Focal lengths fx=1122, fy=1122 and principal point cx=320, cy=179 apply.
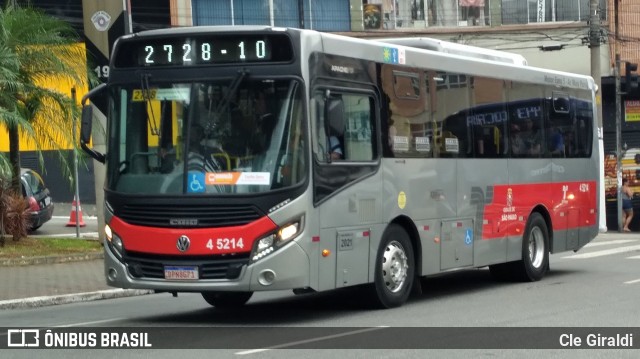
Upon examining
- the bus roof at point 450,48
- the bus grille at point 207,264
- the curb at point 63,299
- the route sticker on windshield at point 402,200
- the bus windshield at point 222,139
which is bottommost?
the curb at point 63,299

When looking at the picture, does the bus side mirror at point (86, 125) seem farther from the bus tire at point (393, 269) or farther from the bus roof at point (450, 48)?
the bus roof at point (450, 48)

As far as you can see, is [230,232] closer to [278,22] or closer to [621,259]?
[621,259]

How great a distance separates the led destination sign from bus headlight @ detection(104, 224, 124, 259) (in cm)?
195

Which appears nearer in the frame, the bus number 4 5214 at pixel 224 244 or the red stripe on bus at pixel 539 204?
the bus number 4 5214 at pixel 224 244

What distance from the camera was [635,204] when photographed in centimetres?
3959

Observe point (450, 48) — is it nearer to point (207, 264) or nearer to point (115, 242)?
point (207, 264)

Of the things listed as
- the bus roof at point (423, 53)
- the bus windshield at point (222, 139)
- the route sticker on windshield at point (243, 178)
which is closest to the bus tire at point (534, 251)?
the bus roof at point (423, 53)

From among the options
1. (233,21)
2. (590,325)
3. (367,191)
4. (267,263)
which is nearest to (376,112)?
(367,191)

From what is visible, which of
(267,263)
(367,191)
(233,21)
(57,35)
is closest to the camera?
(267,263)

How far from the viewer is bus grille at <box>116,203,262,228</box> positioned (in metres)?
12.1

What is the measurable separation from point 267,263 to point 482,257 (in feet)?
16.6

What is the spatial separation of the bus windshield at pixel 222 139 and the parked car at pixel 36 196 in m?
16.1

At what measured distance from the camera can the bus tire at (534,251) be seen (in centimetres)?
1767

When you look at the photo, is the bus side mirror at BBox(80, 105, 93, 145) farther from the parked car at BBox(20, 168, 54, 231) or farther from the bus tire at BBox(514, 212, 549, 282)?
the parked car at BBox(20, 168, 54, 231)
